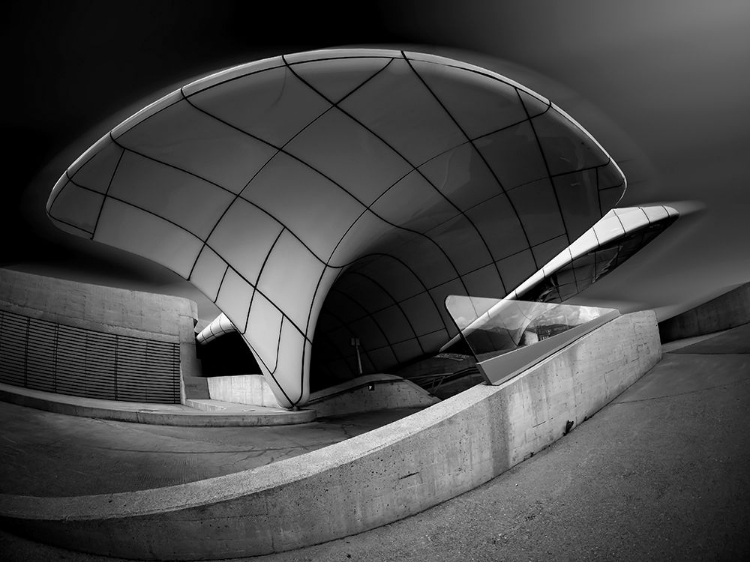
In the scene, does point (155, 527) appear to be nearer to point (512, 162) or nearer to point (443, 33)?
point (443, 33)

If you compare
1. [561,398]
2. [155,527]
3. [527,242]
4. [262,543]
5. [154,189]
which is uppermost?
[154,189]

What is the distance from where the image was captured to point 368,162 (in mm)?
11812

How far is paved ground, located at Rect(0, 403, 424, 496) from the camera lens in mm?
5293

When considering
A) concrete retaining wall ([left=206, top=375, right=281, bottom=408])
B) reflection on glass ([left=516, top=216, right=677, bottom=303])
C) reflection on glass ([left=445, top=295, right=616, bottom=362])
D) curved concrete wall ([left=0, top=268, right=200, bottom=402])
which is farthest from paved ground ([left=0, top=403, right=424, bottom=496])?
concrete retaining wall ([left=206, top=375, right=281, bottom=408])

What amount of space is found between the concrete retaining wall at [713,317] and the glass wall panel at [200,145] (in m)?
14.9

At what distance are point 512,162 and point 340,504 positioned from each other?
38.0 ft

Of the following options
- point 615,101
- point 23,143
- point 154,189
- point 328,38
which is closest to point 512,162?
point 615,101

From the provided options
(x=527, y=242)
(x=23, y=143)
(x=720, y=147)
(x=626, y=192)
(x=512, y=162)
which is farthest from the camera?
(x=527, y=242)

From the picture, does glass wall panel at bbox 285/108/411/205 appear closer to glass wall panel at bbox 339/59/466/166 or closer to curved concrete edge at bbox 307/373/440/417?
glass wall panel at bbox 339/59/466/166

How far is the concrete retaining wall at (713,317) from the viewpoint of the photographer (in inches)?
481

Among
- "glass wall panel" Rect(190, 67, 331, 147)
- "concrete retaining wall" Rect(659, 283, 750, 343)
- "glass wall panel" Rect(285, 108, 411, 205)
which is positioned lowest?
"concrete retaining wall" Rect(659, 283, 750, 343)

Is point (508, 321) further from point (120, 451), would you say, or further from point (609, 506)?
point (120, 451)

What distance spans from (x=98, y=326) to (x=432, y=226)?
48.0 ft

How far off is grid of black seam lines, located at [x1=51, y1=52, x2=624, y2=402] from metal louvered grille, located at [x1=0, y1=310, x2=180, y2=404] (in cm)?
555
